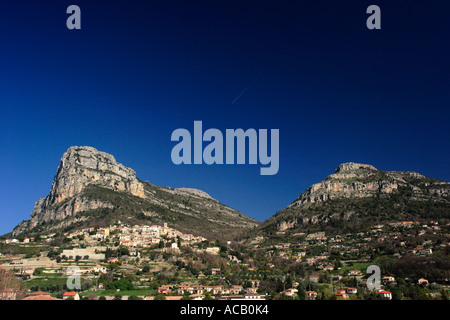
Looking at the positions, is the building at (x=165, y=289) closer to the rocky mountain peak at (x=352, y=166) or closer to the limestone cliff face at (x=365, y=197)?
the limestone cliff face at (x=365, y=197)

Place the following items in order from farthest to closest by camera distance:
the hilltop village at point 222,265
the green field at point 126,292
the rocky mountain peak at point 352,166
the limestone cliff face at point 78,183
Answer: the rocky mountain peak at point 352,166, the limestone cliff face at point 78,183, the hilltop village at point 222,265, the green field at point 126,292

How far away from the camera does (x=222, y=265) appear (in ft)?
158

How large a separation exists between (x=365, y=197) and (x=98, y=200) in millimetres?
54038

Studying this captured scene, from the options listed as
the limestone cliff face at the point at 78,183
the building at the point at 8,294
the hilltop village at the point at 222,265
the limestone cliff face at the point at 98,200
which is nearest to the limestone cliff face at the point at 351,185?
the hilltop village at the point at 222,265

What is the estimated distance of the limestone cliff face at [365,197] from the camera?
2717 inches

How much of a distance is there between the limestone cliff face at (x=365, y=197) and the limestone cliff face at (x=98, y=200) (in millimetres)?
24054

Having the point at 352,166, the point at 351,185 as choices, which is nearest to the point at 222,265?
the point at 351,185

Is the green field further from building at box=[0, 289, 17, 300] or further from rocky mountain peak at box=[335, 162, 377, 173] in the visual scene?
rocky mountain peak at box=[335, 162, 377, 173]

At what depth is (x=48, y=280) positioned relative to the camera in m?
36.0

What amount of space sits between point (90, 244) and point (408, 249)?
4316 cm

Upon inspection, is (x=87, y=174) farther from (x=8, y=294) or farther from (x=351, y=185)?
(x=8, y=294)

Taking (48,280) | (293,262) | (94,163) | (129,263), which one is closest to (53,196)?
(94,163)
